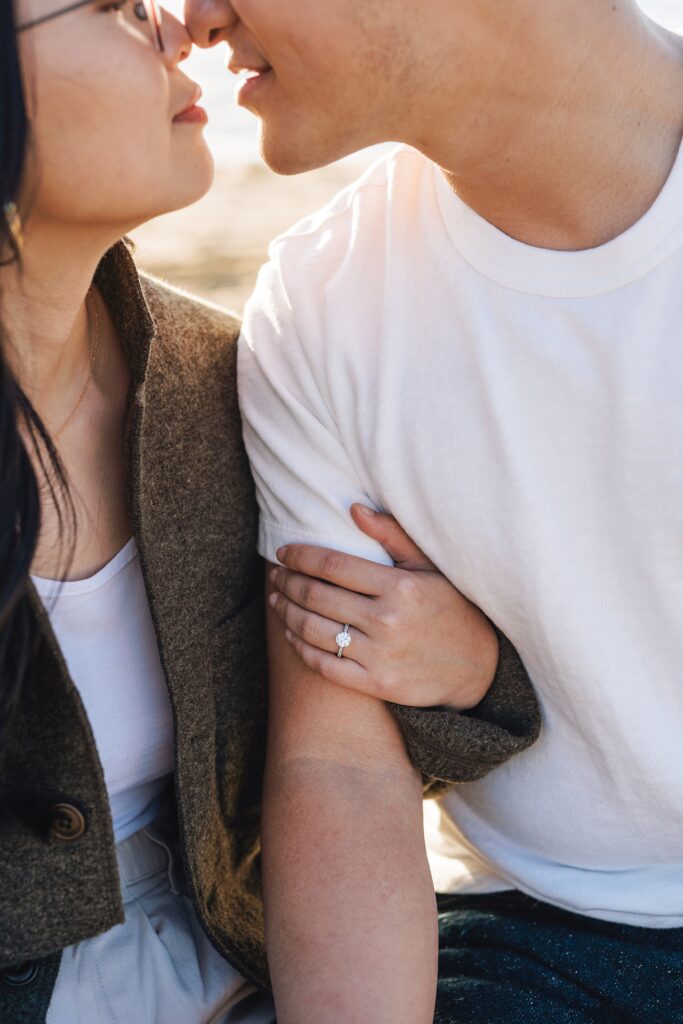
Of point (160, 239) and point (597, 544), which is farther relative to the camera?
point (160, 239)

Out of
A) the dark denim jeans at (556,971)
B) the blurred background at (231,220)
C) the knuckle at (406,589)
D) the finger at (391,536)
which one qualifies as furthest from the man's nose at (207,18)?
the blurred background at (231,220)

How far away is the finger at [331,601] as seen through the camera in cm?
178

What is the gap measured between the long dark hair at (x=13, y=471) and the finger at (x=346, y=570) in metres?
0.39

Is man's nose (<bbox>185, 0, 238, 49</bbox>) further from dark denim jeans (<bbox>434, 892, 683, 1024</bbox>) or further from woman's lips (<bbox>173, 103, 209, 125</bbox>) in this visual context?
dark denim jeans (<bbox>434, 892, 683, 1024</bbox>)

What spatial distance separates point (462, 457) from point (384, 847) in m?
0.59

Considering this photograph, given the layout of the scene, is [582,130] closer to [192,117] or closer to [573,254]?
[573,254]

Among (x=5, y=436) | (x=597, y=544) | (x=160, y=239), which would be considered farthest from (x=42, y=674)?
(x=160, y=239)

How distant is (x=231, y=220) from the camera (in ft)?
22.7

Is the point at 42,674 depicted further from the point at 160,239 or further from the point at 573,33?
the point at 160,239

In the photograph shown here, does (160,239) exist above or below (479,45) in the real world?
below

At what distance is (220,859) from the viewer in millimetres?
1892

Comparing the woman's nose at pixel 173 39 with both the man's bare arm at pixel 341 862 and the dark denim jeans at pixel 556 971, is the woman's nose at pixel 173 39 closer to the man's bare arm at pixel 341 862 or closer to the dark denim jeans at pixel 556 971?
the man's bare arm at pixel 341 862

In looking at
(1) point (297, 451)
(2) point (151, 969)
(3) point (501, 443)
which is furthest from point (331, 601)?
(2) point (151, 969)

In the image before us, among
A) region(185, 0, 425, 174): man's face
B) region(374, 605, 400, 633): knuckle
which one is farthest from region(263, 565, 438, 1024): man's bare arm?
region(185, 0, 425, 174): man's face
